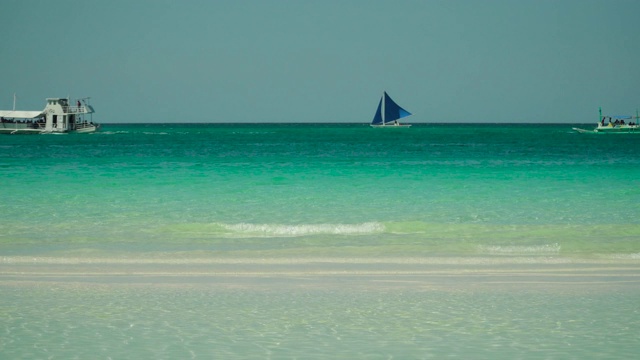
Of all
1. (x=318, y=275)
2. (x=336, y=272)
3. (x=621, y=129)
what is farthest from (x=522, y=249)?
(x=621, y=129)

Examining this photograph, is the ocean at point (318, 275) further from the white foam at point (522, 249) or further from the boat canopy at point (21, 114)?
the boat canopy at point (21, 114)

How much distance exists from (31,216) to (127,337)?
33.2 feet

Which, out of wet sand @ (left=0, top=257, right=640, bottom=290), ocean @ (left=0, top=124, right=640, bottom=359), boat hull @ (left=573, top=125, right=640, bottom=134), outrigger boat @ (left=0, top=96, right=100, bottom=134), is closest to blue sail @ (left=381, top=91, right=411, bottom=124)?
boat hull @ (left=573, top=125, right=640, bottom=134)

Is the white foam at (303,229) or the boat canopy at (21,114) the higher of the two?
the boat canopy at (21,114)

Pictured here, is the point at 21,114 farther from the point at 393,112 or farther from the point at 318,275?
the point at 318,275

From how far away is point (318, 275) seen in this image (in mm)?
9055

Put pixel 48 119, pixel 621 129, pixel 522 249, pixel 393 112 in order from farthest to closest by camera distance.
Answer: pixel 393 112 < pixel 621 129 < pixel 48 119 < pixel 522 249

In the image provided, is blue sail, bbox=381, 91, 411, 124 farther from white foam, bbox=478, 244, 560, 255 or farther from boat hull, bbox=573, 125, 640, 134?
white foam, bbox=478, 244, 560, 255

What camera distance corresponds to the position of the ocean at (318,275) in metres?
6.11

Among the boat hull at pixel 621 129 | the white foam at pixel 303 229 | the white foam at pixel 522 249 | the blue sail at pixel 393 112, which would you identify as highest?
the blue sail at pixel 393 112

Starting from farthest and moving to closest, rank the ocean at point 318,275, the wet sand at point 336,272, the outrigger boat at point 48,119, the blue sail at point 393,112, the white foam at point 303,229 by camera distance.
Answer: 1. the blue sail at point 393,112
2. the outrigger boat at point 48,119
3. the white foam at point 303,229
4. the wet sand at point 336,272
5. the ocean at point 318,275

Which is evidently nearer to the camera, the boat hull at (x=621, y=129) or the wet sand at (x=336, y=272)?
the wet sand at (x=336, y=272)

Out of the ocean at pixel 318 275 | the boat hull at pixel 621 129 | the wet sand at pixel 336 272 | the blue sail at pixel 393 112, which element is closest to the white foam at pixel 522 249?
the ocean at pixel 318 275

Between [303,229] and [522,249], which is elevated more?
[522,249]
